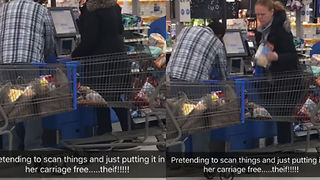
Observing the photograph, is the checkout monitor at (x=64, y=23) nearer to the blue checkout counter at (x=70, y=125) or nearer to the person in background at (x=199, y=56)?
the blue checkout counter at (x=70, y=125)

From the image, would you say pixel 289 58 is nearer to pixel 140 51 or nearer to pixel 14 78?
pixel 140 51

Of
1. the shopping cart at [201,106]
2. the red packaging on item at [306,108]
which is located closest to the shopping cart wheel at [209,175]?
the shopping cart at [201,106]

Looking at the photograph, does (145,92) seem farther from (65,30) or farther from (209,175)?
(209,175)

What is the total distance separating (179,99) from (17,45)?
4.81 ft

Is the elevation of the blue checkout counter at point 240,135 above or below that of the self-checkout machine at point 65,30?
below

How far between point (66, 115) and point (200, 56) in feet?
5.31

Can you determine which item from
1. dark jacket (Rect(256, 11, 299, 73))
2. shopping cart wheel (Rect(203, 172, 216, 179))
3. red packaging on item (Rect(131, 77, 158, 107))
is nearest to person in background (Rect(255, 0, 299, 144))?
dark jacket (Rect(256, 11, 299, 73))

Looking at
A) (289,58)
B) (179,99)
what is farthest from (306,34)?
(179,99)

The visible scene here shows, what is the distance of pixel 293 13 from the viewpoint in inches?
317

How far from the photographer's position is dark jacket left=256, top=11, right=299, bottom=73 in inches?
212

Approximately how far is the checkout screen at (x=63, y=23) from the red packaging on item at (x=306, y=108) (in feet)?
7.06

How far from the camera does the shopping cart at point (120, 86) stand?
600cm

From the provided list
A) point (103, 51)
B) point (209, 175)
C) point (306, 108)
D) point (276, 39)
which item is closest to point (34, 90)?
point (103, 51)

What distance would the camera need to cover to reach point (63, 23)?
664cm
